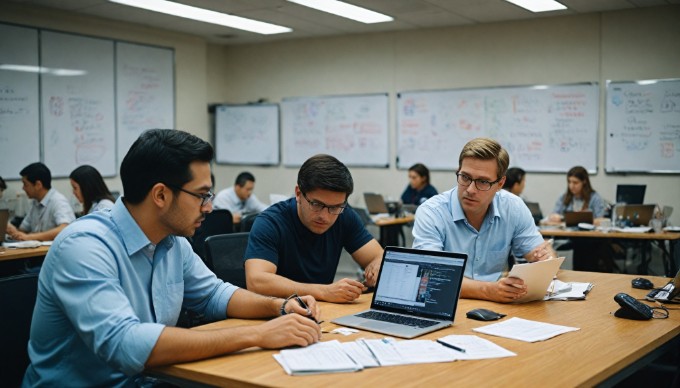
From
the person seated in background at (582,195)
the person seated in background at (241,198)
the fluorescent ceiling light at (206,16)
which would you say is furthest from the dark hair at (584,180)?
the fluorescent ceiling light at (206,16)

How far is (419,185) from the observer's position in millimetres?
8078

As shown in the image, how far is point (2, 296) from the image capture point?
2164 millimetres

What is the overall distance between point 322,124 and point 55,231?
445 cm

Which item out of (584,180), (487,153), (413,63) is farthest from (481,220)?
(413,63)

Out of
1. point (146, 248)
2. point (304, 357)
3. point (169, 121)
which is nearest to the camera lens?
point (304, 357)

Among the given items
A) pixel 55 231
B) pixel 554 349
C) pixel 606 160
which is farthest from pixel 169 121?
pixel 554 349

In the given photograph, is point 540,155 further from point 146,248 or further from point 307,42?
point 146,248

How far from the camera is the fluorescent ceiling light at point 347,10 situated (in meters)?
6.99

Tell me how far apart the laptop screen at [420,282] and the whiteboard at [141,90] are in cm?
621

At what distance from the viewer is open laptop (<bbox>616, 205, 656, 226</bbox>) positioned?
20.7 ft

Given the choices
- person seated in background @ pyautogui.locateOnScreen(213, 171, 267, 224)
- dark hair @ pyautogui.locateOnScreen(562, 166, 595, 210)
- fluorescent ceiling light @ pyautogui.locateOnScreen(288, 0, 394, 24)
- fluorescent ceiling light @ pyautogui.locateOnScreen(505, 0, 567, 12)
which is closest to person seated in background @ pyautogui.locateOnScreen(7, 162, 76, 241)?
person seated in background @ pyautogui.locateOnScreen(213, 171, 267, 224)

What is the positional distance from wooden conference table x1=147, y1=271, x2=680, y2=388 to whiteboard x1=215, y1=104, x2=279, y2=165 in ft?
23.4

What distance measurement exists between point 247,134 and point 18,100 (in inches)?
132

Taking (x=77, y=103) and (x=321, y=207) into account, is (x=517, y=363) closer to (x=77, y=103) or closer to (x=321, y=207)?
(x=321, y=207)
